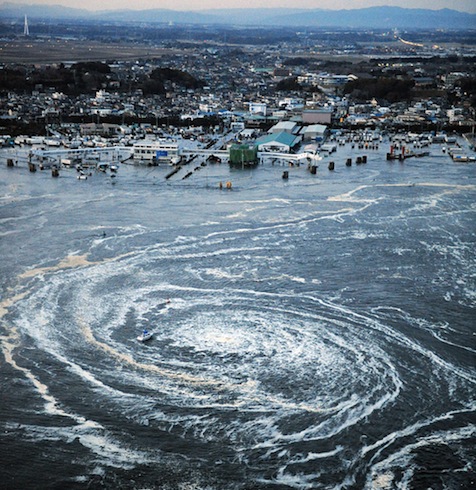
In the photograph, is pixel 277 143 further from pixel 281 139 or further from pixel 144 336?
pixel 144 336

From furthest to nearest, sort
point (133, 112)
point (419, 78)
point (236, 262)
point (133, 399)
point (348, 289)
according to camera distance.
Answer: point (419, 78) → point (133, 112) → point (236, 262) → point (348, 289) → point (133, 399)

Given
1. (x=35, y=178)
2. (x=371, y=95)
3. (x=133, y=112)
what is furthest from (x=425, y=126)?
(x=35, y=178)

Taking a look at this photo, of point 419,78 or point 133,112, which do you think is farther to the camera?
point 419,78

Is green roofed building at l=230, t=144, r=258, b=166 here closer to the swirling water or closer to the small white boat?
the swirling water

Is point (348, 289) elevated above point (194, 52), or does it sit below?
below

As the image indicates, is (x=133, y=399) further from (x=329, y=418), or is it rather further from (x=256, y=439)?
(x=329, y=418)

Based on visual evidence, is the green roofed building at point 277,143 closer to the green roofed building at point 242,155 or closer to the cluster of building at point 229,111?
the cluster of building at point 229,111

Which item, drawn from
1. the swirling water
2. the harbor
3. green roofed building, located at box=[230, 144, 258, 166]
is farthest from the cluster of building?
the swirling water

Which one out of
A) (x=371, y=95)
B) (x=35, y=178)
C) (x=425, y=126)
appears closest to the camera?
(x=35, y=178)
